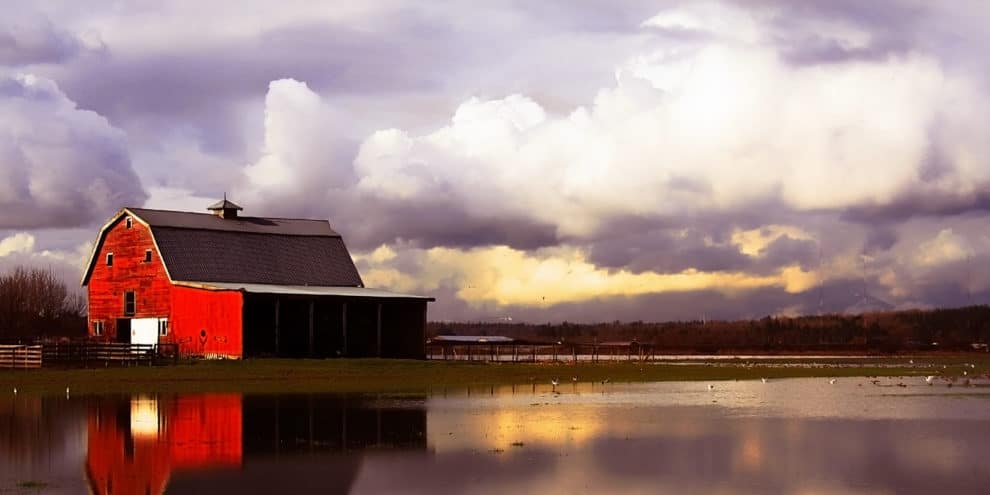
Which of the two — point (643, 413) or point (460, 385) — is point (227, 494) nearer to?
point (643, 413)

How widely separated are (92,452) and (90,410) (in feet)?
44.6

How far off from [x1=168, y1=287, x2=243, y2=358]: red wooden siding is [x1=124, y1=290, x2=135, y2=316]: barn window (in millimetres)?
4547

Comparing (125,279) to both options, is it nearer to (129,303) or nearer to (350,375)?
(129,303)

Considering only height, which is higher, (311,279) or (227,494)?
(311,279)

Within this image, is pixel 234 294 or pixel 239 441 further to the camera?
pixel 234 294

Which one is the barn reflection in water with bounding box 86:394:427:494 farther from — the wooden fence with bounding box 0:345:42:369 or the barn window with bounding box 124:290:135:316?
the barn window with bounding box 124:290:135:316

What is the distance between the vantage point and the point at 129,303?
267ft

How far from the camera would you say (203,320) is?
2945 inches

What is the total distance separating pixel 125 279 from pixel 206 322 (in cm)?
1030

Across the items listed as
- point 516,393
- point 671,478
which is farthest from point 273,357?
point 671,478

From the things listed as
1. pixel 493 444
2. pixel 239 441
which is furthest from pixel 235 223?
pixel 493 444

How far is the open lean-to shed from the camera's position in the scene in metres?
74.4

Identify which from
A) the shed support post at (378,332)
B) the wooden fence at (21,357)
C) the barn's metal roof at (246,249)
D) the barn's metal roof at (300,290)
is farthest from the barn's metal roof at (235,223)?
the wooden fence at (21,357)

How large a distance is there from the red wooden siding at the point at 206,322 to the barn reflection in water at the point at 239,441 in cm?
2562
